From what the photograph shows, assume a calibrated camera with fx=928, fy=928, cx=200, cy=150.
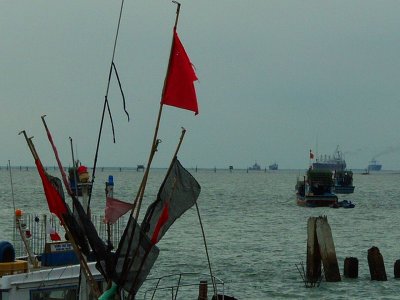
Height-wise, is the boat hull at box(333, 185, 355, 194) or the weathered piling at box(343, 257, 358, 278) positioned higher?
the boat hull at box(333, 185, 355, 194)

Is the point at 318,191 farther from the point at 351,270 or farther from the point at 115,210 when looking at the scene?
the point at 115,210

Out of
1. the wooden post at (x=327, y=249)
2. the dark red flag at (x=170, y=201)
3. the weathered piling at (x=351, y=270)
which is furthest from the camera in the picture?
the weathered piling at (x=351, y=270)

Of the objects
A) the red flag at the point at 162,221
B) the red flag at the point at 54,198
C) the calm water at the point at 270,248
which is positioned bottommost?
the calm water at the point at 270,248

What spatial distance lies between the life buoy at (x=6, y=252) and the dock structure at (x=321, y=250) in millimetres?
22961

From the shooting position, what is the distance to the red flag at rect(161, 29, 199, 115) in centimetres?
1477

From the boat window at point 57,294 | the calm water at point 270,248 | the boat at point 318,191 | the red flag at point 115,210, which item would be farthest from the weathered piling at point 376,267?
the boat at point 318,191

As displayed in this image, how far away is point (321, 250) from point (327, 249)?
0.86 ft

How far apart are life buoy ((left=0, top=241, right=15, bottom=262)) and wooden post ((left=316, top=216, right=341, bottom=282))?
22961 mm

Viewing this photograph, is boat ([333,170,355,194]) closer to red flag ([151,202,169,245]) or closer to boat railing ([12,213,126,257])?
boat railing ([12,213,126,257])

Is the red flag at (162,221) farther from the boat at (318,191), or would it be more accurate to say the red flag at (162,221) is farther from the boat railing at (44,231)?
the boat at (318,191)

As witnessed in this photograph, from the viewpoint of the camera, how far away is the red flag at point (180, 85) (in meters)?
14.8

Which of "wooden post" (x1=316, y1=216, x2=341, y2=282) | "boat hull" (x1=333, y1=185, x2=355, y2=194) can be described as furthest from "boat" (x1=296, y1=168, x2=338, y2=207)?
"wooden post" (x1=316, y1=216, x2=341, y2=282)

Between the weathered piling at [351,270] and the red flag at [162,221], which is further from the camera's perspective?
the weathered piling at [351,270]

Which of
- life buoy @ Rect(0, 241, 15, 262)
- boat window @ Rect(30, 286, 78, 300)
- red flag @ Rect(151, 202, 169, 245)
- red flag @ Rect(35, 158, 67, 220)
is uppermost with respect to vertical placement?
red flag @ Rect(35, 158, 67, 220)
